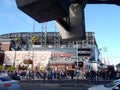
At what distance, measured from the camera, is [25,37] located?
500 feet

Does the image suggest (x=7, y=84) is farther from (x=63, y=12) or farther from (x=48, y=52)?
(x=48, y=52)

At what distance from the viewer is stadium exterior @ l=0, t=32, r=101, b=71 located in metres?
83.5

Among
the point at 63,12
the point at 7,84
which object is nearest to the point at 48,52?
the point at 7,84

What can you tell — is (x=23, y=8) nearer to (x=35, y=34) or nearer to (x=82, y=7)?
(x=82, y=7)

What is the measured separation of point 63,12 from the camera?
34.4 ft

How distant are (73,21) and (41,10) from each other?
9.98ft

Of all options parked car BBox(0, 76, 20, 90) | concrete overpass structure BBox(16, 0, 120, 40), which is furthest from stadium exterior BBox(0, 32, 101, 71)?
concrete overpass structure BBox(16, 0, 120, 40)

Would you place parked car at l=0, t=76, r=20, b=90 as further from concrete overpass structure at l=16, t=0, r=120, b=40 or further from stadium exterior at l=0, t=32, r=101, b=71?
stadium exterior at l=0, t=32, r=101, b=71

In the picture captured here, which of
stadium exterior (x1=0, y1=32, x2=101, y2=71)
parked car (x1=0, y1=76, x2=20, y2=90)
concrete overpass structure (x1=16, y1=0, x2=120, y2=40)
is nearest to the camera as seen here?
concrete overpass structure (x1=16, y1=0, x2=120, y2=40)

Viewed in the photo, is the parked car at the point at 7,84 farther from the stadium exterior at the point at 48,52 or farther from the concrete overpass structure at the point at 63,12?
the stadium exterior at the point at 48,52

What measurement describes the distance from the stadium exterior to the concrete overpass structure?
189 ft

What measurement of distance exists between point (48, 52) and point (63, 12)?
98732 mm

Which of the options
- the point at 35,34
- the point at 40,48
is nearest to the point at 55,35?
the point at 35,34

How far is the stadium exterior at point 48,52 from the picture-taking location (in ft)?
274
